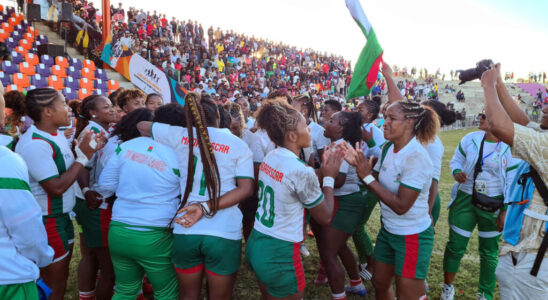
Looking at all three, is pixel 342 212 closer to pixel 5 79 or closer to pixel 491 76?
pixel 491 76

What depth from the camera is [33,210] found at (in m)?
1.56

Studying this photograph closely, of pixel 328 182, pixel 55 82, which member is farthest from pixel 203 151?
pixel 55 82

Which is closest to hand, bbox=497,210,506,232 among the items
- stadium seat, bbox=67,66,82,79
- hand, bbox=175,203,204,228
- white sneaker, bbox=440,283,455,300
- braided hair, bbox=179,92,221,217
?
white sneaker, bbox=440,283,455,300

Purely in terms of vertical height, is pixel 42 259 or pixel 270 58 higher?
pixel 270 58

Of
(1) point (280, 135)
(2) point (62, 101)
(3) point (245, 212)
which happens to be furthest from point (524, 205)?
(2) point (62, 101)

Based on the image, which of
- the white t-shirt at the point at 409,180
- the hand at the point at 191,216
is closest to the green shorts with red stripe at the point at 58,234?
the hand at the point at 191,216

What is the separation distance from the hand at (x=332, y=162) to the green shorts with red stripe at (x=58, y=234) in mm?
2076

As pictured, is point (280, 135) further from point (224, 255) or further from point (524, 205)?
point (524, 205)

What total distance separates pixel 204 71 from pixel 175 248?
15900mm

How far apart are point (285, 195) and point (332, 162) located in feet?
1.44

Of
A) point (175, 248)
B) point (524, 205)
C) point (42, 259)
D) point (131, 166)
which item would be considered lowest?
point (175, 248)

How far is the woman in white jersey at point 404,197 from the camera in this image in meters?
2.37

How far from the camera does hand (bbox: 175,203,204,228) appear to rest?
6.99 feet

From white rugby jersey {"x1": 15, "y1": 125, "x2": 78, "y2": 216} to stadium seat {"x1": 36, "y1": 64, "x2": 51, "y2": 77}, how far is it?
1027cm
